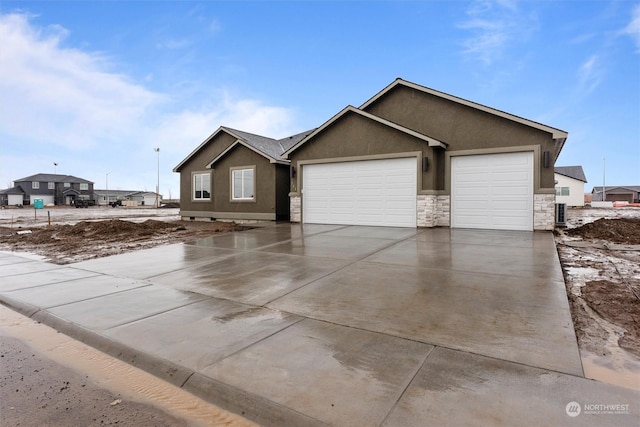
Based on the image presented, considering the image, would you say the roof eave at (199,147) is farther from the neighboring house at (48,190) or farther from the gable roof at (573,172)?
the neighboring house at (48,190)

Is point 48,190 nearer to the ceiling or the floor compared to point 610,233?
nearer to the ceiling

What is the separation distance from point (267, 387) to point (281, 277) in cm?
331

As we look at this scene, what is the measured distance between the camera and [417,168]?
43.1ft

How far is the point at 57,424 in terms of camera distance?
2291mm

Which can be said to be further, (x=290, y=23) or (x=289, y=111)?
(x=289, y=111)

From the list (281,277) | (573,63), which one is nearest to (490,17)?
(573,63)

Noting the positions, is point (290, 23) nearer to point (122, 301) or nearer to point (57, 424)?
point (122, 301)

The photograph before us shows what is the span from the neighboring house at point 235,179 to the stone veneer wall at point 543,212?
1067 centimetres

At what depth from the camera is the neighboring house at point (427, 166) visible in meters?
12.1

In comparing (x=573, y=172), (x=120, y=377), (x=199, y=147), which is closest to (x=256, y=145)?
(x=199, y=147)

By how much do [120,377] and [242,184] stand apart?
619 inches

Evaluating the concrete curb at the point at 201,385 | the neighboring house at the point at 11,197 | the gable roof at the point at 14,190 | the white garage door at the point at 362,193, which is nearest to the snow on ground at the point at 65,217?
the white garage door at the point at 362,193

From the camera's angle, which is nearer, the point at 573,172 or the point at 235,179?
the point at 235,179

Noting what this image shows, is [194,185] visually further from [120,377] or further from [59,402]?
[59,402]
